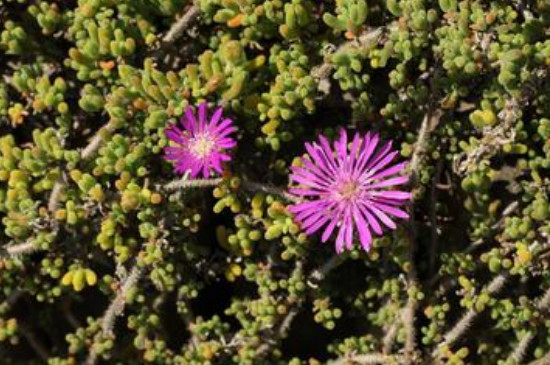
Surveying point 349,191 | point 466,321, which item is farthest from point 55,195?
point 466,321

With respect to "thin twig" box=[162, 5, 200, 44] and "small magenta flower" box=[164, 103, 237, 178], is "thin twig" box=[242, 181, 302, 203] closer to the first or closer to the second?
"small magenta flower" box=[164, 103, 237, 178]

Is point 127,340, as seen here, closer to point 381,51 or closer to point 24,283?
point 24,283

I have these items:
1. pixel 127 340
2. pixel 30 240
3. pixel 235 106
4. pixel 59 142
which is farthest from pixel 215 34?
pixel 127 340

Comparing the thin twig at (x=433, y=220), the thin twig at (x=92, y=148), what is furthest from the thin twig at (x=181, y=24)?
the thin twig at (x=433, y=220)

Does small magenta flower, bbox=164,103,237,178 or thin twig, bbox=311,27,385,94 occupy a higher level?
thin twig, bbox=311,27,385,94

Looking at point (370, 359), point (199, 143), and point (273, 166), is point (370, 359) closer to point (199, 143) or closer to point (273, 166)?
point (273, 166)

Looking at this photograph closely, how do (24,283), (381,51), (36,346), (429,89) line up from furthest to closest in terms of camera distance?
(36,346) → (24,283) → (429,89) → (381,51)

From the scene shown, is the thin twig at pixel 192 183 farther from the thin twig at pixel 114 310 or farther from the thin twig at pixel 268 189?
the thin twig at pixel 114 310

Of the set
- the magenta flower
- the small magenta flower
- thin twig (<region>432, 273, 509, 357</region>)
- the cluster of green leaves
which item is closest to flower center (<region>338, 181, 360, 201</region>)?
the magenta flower
